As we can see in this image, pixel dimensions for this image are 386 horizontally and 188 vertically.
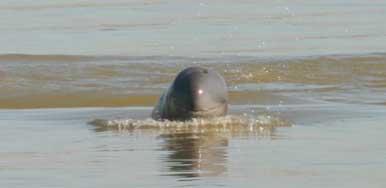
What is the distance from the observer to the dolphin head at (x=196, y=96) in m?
15.1

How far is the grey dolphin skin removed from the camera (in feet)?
49.5

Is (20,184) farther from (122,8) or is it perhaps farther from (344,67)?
(122,8)

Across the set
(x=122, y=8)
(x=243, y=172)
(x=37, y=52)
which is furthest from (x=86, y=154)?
(x=122, y=8)

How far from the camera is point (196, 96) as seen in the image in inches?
594

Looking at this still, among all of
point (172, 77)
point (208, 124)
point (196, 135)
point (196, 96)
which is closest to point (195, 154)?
point (196, 135)

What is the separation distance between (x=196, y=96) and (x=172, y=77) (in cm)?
587

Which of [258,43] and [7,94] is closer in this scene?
[7,94]

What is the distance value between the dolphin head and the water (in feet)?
0.57

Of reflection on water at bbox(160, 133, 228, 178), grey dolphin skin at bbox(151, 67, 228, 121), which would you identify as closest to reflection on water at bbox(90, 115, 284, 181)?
reflection on water at bbox(160, 133, 228, 178)

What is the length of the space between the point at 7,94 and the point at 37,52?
5.14 metres

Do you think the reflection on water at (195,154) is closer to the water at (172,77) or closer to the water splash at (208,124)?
the water at (172,77)

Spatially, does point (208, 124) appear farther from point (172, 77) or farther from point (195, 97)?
point (172, 77)

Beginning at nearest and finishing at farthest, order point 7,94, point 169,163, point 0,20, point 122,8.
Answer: point 169,163 → point 7,94 → point 0,20 → point 122,8

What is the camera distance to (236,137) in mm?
14016
